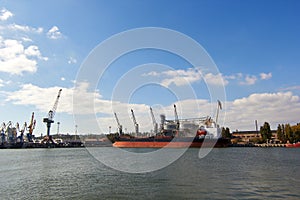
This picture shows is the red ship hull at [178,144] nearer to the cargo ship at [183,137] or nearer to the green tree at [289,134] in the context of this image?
the cargo ship at [183,137]

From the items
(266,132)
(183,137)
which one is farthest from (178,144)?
(266,132)

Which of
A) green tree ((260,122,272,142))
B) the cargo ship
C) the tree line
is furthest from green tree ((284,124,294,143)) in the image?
the cargo ship

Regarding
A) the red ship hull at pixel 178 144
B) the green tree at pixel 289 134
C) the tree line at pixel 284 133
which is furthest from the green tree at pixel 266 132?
the red ship hull at pixel 178 144

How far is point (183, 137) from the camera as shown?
143000 mm

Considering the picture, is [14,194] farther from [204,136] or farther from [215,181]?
[204,136]

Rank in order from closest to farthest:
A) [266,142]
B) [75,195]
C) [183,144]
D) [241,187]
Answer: [75,195]
[241,187]
[183,144]
[266,142]

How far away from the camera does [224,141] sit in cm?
14588

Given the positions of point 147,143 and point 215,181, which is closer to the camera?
point 215,181

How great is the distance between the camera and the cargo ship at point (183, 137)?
449 feet

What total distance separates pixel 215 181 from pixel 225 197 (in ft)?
24.9

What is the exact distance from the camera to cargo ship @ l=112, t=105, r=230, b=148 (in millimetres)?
137000

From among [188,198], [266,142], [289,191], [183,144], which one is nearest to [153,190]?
[188,198]

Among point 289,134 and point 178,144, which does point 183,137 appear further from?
point 289,134

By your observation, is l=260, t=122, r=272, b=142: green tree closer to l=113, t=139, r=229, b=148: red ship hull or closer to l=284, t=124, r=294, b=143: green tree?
l=284, t=124, r=294, b=143: green tree
